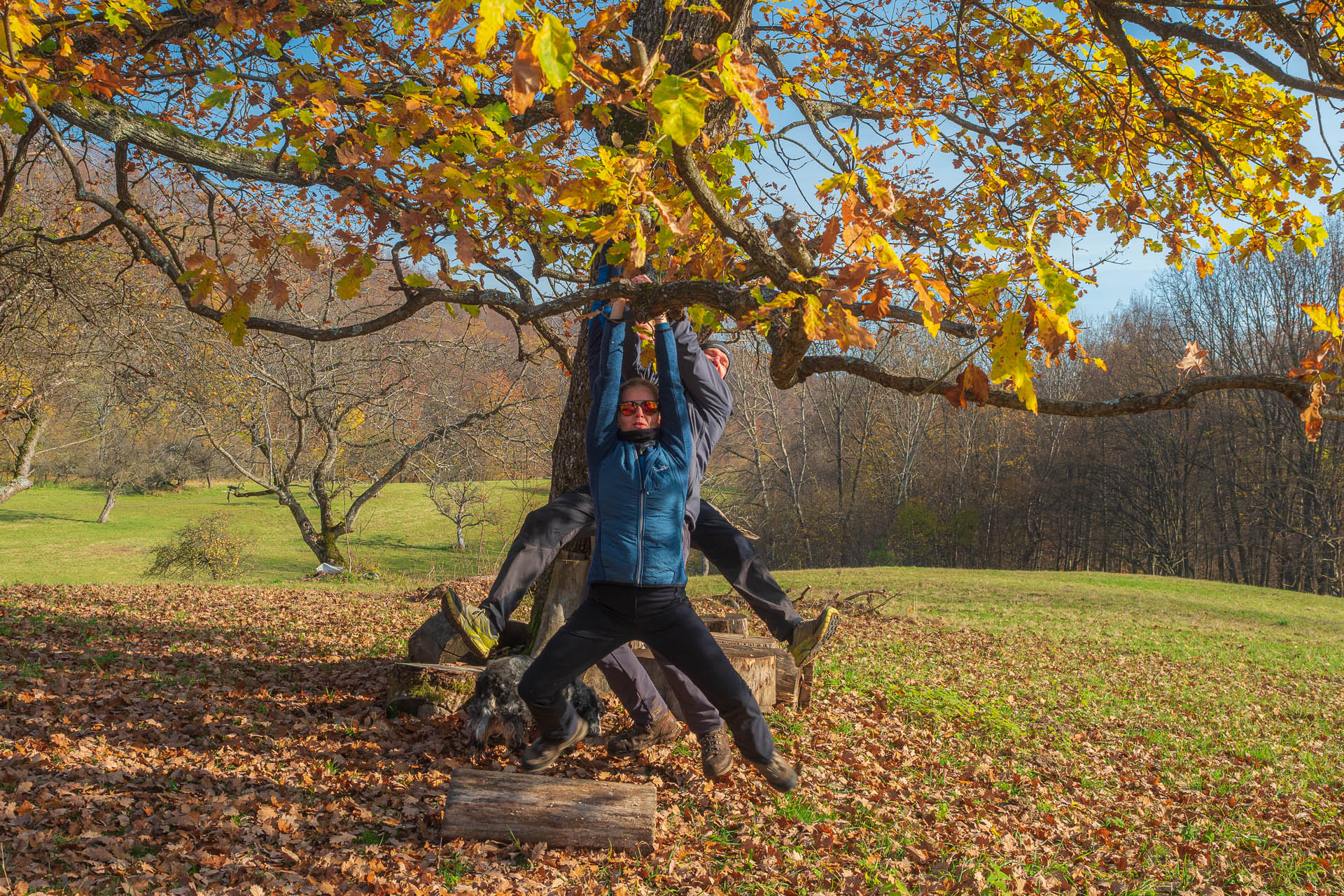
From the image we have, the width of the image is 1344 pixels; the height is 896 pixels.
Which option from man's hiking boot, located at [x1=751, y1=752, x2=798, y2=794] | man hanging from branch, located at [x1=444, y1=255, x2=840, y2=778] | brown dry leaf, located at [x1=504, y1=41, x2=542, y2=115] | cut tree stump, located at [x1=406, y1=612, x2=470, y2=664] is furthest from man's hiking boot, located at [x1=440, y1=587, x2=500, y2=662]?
brown dry leaf, located at [x1=504, y1=41, x2=542, y2=115]

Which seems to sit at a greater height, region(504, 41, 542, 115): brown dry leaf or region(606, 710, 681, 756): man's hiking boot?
region(504, 41, 542, 115): brown dry leaf

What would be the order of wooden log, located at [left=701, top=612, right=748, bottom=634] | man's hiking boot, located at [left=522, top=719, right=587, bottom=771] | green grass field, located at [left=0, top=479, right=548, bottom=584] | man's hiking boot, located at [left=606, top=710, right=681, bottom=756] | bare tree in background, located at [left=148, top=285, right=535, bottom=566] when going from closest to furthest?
man's hiking boot, located at [left=522, top=719, right=587, bottom=771] < man's hiking boot, located at [left=606, top=710, right=681, bottom=756] < wooden log, located at [left=701, top=612, right=748, bottom=634] < bare tree in background, located at [left=148, top=285, right=535, bottom=566] < green grass field, located at [left=0, top=479, right=548, bottom=584]

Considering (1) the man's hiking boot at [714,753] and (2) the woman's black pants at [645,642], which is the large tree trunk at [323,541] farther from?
(2) the woman's black pants at [645,642]

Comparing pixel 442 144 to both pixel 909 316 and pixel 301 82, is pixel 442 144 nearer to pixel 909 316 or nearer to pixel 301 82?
pixel 301 82

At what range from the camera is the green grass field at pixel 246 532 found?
2455cm

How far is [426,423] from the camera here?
17281 mm

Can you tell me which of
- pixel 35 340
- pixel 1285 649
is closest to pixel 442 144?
pixel 35 340

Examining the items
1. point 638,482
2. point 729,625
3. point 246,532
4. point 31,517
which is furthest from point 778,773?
point 31,517

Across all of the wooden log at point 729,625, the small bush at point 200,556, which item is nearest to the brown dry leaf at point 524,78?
the wooden log at point 729,625

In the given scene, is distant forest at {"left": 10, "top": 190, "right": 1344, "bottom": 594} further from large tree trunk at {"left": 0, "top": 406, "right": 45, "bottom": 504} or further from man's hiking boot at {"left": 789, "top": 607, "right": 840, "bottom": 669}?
man's hiking boot at {"left": 789, "top": 607, "right": 840, "bottom": 669}

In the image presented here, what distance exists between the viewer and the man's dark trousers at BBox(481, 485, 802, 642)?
4.14 m

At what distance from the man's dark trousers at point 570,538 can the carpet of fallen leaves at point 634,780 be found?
98cm

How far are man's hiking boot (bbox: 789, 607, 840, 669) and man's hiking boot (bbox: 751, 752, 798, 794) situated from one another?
1.73ft

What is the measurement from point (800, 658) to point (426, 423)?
14.7m
